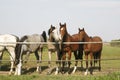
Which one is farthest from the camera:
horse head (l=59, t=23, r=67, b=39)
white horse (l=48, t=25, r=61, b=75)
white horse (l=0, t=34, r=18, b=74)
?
white horse (l=0, t=34, r=18, b=74)

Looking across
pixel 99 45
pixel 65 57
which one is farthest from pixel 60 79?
pixel 99 45

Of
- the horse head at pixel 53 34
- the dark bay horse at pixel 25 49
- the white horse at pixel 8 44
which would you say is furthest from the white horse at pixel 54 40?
the white horse at pixel 8 44

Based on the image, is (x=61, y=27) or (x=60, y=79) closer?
(x=60, y=79)

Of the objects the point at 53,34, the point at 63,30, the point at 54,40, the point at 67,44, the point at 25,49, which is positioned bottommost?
the point at 25,49

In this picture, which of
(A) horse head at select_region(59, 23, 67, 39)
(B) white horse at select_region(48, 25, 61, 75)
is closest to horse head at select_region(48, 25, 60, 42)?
(B) white horse at select_region(48, 25, 61, 75)

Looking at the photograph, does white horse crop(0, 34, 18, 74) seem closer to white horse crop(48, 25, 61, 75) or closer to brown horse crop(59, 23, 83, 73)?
white horse crop(48, 25, 61, 75)

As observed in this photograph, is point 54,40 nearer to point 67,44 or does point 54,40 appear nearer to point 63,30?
point 67,44

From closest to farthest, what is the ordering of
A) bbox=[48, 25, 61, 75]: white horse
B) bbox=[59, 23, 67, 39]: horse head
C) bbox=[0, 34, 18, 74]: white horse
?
bbox=[59, 23, 67, 39]: horse head, bbox=[48, 25, 61, 75]: white horse, bbox=[0, 34, 18, 74]: white horse

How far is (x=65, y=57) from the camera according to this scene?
14883 mm

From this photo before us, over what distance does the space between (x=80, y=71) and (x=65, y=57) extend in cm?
97

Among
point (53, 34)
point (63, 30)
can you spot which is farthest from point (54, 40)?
point (63, 30)

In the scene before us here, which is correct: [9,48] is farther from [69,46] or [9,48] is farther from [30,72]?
[69,46]

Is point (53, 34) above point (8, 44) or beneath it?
above

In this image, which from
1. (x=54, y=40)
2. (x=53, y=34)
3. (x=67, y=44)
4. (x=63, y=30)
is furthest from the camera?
(x=54, y=40)
